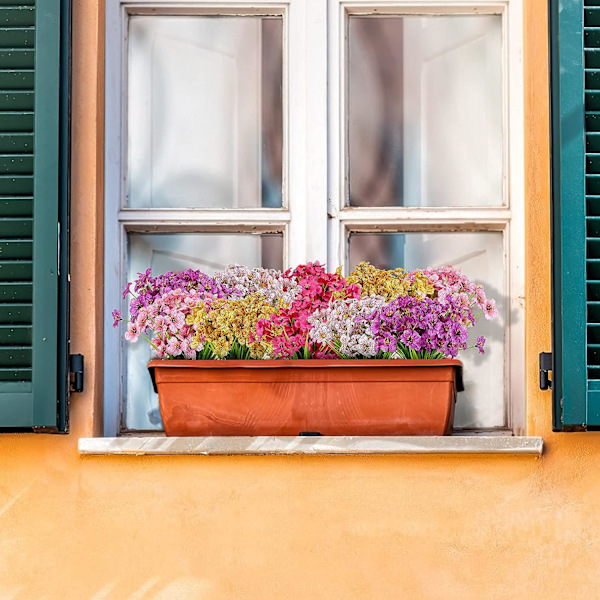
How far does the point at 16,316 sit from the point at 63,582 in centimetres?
65

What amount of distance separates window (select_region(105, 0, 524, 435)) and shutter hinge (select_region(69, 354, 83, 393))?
23cm

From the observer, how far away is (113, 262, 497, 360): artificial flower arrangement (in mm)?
2797

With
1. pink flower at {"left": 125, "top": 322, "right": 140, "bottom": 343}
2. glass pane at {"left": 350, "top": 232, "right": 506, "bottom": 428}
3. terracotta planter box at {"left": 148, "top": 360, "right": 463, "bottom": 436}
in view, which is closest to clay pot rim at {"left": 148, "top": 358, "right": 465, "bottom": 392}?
terracotta planter box at {"left": 148, "top": 360, "right": 463, "bottom": 436}

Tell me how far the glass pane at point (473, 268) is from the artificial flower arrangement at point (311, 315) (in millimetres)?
215

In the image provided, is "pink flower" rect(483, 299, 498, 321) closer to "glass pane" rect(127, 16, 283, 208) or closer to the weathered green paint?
the weathered green paint

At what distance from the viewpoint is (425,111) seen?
3.25 metres

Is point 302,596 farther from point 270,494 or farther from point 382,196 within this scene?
point 382,196

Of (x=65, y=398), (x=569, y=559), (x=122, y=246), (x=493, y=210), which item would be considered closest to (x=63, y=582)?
(x=65, y=398)

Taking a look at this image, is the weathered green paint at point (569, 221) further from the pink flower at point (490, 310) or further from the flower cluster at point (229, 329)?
the flower cluster at point (229, 329)

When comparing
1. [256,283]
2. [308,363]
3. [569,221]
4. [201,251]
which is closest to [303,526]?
[308,363]

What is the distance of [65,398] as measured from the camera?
277cm

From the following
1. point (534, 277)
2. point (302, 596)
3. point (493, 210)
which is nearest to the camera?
point (302, 596)

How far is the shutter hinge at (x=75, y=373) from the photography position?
285 centimetres

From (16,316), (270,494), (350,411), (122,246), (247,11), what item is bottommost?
(270,494)
